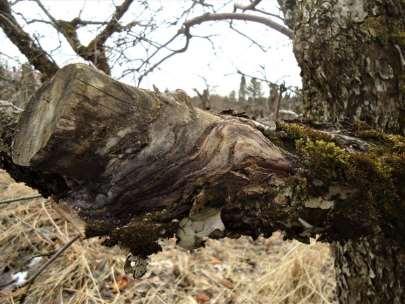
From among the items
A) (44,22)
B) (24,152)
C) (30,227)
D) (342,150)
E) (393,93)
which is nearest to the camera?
(24,152)

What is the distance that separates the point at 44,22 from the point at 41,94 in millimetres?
4209

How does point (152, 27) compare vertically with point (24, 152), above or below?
above

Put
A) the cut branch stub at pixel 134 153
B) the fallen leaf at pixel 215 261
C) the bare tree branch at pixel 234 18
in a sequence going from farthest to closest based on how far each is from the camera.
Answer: the bare tree branch at pixel 234 18
the fallen leaf at pixel 215 261
the cut branch stub at pixel 134 153

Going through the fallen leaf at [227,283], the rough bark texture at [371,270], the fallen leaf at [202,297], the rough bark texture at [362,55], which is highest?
the rough bark texture at [362,55]

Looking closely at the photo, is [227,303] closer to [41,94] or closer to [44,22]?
[41,94]

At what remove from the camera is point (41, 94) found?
936 mm

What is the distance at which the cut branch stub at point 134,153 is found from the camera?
2.73 ft

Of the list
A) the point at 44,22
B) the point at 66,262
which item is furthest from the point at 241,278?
the point at 44,22

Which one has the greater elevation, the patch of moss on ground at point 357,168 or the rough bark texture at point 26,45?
the rough bark texture at point 26,45

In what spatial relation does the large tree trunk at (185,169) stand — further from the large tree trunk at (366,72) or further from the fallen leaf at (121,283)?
the fallen leaf at (121,283)

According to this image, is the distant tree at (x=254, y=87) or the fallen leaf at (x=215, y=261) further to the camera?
the distant tree at (x=254, y=87)

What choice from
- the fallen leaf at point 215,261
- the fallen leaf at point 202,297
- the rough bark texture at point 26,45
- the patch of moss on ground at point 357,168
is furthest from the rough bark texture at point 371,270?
the rough bark texture at point 26,45

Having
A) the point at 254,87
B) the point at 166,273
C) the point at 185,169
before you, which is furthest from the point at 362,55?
the point at 254,87

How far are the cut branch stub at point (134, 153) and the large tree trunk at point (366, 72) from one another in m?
0.67
